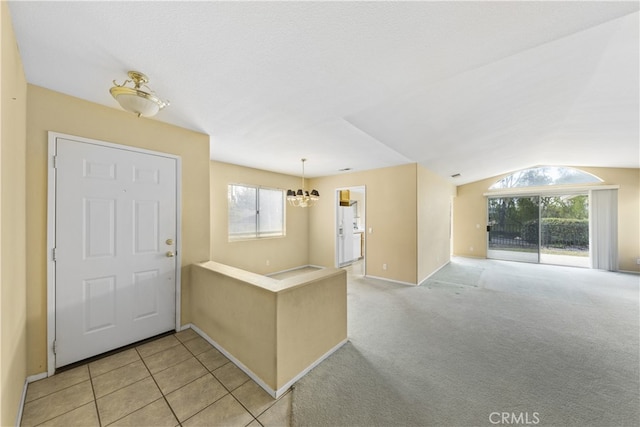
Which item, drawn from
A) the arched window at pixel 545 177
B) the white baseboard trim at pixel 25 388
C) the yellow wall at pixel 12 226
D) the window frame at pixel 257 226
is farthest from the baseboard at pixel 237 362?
the arched window at pixel 545 177

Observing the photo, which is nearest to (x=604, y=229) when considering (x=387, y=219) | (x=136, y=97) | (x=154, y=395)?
(x=387, y=219)

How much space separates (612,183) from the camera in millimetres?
5875

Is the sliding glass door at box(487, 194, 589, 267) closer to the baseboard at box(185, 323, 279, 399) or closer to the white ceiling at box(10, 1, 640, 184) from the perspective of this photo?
the white ceiling at box(10, 1, 640, 184)

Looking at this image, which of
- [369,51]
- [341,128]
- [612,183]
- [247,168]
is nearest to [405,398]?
[369,51]

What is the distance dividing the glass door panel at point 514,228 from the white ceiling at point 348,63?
4.11 meters

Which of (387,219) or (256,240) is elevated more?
(387,219)

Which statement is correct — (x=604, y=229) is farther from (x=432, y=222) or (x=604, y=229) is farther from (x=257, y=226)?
(x=257, y=226)

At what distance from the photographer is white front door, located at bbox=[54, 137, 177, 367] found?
199 centimetres

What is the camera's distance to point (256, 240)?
5.02 metres

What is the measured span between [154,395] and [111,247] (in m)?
1.39

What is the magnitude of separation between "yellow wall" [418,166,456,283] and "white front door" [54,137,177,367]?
436cm

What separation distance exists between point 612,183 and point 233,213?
31.2 feet

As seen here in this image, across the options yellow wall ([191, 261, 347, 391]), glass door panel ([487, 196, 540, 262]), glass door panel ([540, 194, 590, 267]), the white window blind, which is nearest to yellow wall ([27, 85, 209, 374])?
yellow wall ([191, 261, 347, 391])

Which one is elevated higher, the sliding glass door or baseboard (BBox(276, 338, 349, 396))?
the sliding glass door
